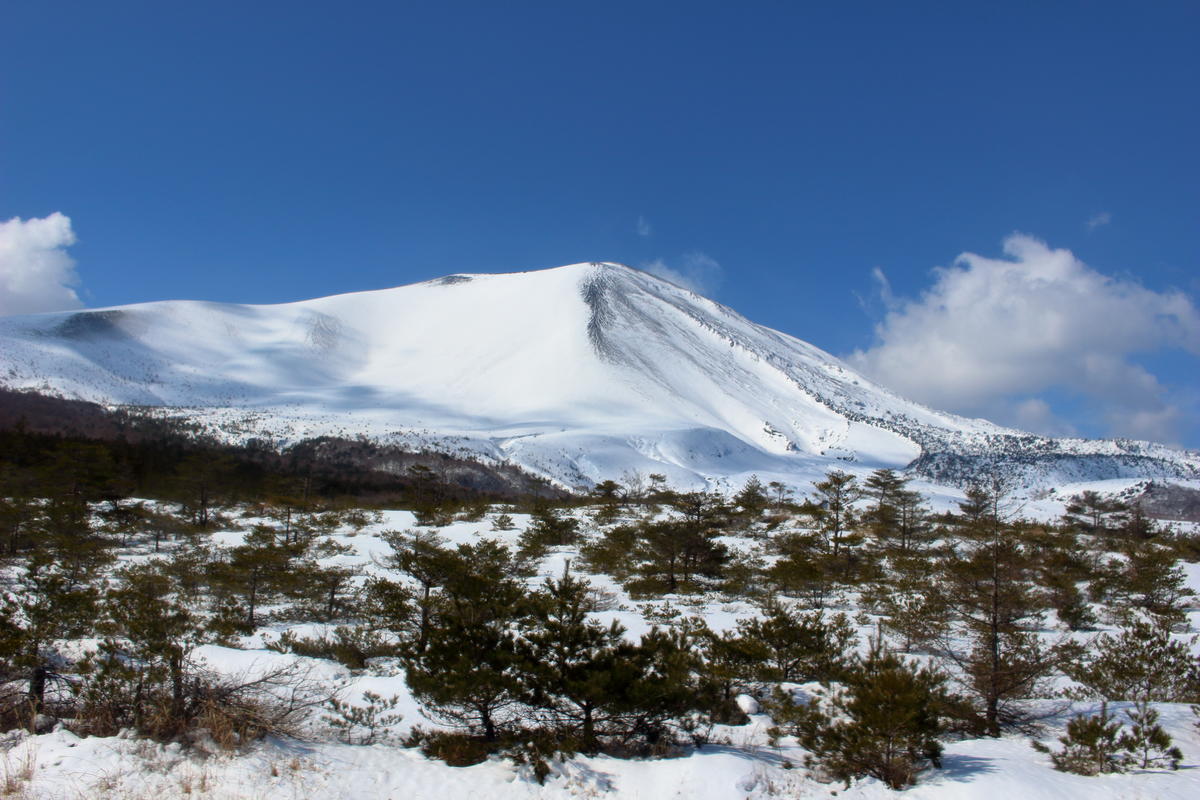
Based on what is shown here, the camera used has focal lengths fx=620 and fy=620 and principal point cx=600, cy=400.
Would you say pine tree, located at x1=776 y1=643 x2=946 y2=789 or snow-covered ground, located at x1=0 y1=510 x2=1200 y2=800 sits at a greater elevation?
pine tree, located at x1=776 y1=643 x2=946 y2=789

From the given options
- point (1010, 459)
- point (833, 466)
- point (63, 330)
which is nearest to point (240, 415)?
point (63, 330)

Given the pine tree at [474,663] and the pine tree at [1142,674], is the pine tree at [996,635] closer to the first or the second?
the pine tree at [1142,674]

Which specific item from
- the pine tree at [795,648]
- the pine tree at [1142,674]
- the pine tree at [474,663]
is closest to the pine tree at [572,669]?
the pine tree at [474,663]

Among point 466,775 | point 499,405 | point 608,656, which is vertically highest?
point 499,405

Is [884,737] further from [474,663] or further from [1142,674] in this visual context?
[1142,674]

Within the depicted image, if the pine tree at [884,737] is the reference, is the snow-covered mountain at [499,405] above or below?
above

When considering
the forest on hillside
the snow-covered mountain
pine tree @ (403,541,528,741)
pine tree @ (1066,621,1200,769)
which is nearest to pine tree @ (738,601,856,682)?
the forest on hillside

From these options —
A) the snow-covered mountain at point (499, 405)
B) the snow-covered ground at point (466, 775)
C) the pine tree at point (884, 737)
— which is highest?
the snow-covered mountain at point (499, 405)

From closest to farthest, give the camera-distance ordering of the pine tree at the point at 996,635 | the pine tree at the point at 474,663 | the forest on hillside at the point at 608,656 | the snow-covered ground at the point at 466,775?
the snow-covered ground at the point at 466,775 < the forest on hillside at the point at 608,656 < the pine tree at the point at 474,663 < the pine tree at the point at 996,635

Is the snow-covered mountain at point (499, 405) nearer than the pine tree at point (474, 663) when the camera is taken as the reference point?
No

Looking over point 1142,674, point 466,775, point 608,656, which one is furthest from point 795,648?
point 466,775

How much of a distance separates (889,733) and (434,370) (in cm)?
19951

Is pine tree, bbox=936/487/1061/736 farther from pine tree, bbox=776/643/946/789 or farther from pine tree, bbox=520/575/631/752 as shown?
pine tree, bbox=520/575/631/752

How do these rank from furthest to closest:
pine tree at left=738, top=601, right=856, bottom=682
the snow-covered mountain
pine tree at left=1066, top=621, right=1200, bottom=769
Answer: the snow-covered mountain
pine tree at left=738, top=601, right=856, bottom=682
pine tree at left=1066, top=621, right=1200, bottom=769
